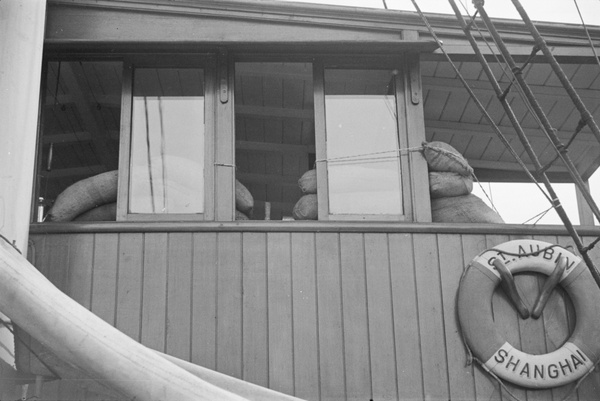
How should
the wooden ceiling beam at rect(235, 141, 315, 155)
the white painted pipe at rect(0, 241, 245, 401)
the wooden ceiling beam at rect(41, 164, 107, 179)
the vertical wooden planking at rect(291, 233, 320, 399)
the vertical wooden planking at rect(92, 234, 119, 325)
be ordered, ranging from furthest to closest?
the wooden ceiling beam at rect(41, 164, 107, 179) → the wooden ceiling beam at rect(235, 141, 315, 155) → the vertical wooden planking at rect(92, 234, 119, 325) → the vertical wooden planking at rect(291, 233, 320, 399) → the white painted pipe at rect(0, 241, 245, 401)

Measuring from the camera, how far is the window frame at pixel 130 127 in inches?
201

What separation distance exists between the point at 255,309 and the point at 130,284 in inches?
29.2

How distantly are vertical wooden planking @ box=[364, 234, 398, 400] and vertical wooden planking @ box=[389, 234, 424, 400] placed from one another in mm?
30

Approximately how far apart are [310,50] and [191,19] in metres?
0.81

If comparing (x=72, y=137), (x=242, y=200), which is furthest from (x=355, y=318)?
(x=72, y=137)

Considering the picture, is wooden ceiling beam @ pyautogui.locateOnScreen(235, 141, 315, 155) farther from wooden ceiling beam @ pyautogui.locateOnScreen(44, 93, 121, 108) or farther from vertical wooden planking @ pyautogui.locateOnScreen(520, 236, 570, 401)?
vertical wooden planking @ pyautogui.locateOnScreen(520, 236, 570, 401)

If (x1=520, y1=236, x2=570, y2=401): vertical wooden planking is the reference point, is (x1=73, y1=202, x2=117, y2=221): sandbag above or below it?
above

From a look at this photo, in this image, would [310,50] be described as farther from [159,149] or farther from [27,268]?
[27,268]

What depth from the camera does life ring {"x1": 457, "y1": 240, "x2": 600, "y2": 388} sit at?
4.74 m

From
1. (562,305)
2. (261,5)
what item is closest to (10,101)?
(261,5)

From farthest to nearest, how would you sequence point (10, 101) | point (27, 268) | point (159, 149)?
1. point (159, 149)
2. point (10, 101)
3. point (27, 268)

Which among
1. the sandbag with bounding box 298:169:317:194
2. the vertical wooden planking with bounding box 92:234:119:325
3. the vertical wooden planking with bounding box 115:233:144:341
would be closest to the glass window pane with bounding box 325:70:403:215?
the sandbag with bounding box 298:169:317:194

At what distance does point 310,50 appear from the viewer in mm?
5367

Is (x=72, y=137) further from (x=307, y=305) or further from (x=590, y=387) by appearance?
(x=590, y=387)
